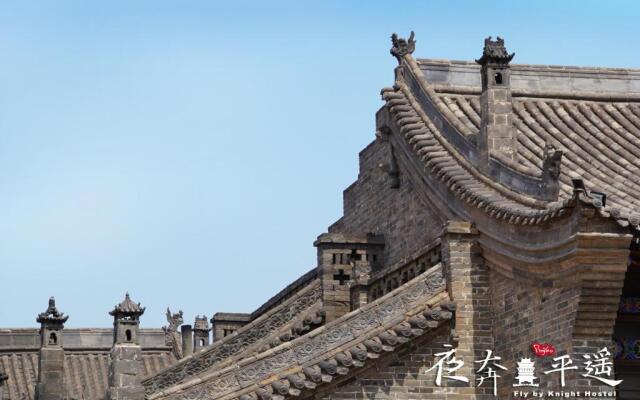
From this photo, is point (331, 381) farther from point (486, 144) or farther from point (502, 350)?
point (486, 144)

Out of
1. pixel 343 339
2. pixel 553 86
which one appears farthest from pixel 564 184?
pixel 553 86

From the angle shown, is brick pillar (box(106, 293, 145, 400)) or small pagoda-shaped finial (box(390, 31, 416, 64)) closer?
brick pillar (box(106, 293, 145, 400))

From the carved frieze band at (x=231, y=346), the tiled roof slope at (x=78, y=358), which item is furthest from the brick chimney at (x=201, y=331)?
the carved frieze band at (x=231, y=346)

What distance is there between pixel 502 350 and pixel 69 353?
27.8 m

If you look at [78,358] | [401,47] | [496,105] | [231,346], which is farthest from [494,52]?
[78,358]

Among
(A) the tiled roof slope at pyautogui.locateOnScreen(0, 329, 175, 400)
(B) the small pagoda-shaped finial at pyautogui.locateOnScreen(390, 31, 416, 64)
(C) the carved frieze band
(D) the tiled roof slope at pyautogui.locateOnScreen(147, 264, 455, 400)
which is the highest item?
(B) the small pagoda-shaped finial at pyautogui.locateOnScreen(390, 31, 416, 64)

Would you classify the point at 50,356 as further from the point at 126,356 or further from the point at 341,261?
the point at 126,356

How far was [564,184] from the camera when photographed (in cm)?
2511

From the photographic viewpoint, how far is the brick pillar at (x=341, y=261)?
1225 inches

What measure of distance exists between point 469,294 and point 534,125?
4261 mm

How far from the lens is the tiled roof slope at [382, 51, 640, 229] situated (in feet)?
82.8

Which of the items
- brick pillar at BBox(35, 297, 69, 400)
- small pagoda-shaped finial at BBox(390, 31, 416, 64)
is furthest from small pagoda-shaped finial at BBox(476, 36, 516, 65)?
brick pillar at BBox(35, 297, 69, 400)

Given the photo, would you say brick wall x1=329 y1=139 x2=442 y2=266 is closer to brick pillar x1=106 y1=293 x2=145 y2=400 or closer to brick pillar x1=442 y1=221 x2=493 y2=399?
brick pillar x1=442 y1=221 x2=493 y2=399

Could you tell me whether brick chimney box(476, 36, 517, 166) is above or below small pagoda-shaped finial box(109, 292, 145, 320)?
above
